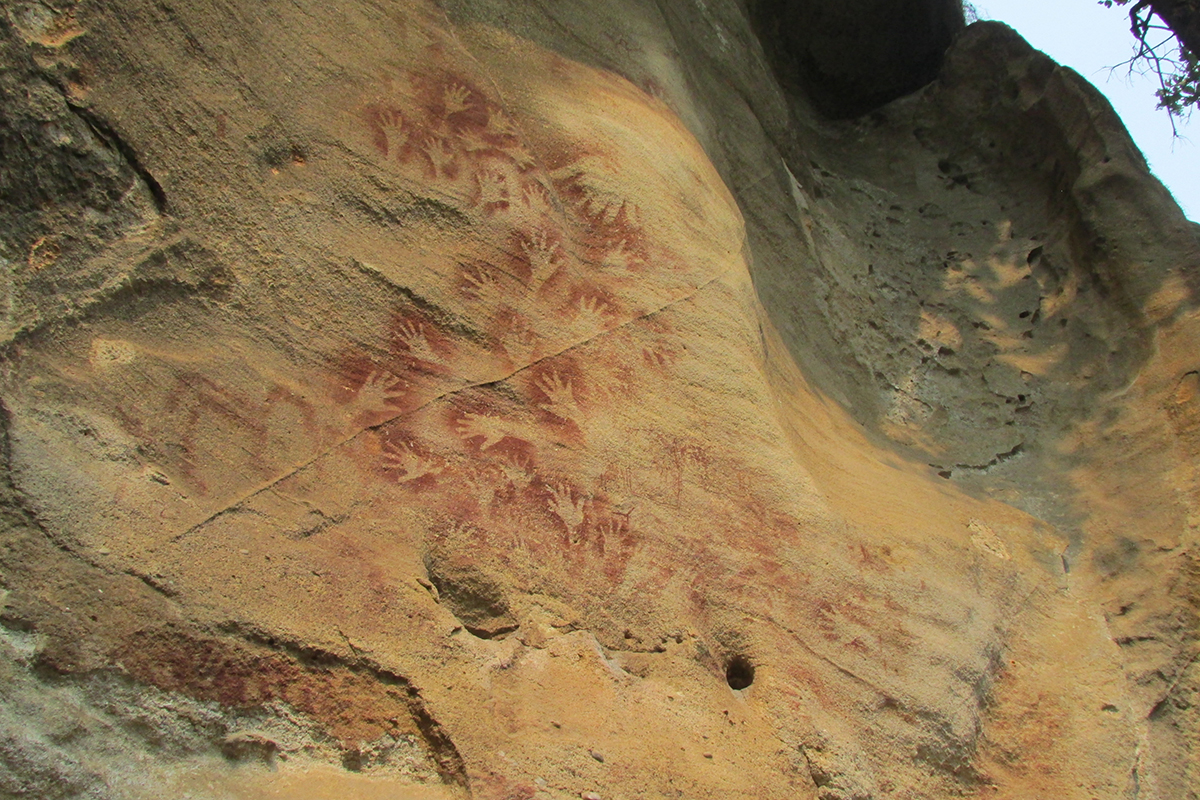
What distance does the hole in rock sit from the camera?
2.44m

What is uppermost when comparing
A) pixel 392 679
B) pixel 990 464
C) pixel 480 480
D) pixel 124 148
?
pixel 990 464

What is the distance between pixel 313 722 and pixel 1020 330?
3.66 m

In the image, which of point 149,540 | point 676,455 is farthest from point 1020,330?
point 149,540

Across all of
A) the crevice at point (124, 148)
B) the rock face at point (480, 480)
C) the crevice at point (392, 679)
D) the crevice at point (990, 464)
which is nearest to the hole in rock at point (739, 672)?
the rock face at point (480, 480)

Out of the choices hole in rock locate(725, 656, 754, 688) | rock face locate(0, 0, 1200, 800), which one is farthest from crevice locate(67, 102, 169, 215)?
hole in rock locate(725, 656, 754, 688)

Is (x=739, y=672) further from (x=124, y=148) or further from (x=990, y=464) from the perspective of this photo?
(x=124, y=148)

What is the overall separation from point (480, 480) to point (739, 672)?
2.84ft

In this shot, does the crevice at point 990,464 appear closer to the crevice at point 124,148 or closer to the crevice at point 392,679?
the crevice at point 392,679

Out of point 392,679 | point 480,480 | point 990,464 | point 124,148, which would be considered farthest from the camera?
point 990,464

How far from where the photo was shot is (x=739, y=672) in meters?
2.45

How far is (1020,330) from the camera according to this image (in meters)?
4.32

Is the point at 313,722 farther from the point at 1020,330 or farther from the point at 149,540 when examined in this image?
the point at 1020,330

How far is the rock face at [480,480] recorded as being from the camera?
6.40 ft

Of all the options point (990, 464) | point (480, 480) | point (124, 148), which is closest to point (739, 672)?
point (480, 480)
